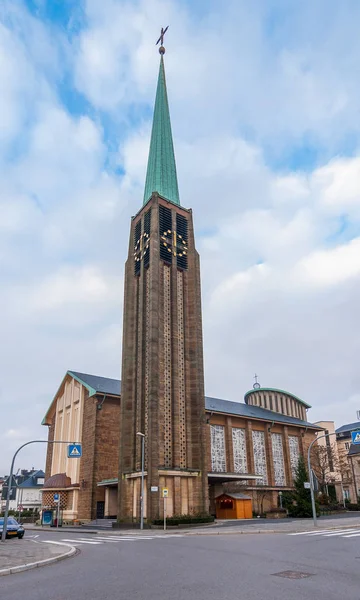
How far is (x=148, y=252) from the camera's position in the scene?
43.1 m

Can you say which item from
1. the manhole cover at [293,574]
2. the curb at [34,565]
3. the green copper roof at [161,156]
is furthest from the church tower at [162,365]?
the manhole cover at [293,574]

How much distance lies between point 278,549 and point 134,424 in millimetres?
26133

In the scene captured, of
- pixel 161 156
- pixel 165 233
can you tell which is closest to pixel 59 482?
pixel 165 233

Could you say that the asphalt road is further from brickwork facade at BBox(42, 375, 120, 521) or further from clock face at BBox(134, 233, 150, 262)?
clock face at BBox(134, 233, 150, 262)

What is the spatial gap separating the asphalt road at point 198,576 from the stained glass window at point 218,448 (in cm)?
3634

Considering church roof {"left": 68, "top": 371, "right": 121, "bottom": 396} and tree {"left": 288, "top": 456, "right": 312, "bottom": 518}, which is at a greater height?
church roof {"left": 68, "top": 371, "right": 121, "bottom": 396}

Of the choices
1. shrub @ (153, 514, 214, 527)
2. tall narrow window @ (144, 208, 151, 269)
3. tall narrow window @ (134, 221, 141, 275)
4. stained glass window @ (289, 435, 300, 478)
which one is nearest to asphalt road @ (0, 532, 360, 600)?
shrub @ (153, 514, 214, 527)

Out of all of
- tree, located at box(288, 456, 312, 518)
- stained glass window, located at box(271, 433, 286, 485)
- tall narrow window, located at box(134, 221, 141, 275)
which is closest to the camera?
tree, located at box(288, 456, 312, 518)

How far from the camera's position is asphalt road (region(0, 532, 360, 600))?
7.83m

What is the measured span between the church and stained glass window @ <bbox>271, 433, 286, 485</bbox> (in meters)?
0.13

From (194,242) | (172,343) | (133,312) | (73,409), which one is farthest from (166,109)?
(73,409)

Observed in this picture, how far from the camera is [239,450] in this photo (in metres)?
52.5

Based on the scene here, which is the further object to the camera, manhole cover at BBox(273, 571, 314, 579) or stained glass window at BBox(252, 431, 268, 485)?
stained glass window at BBox(252, 431, 268, 485)

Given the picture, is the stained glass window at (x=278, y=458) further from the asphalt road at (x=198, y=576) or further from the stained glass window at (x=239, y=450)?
the asphalt road at (x=198, y=576)
